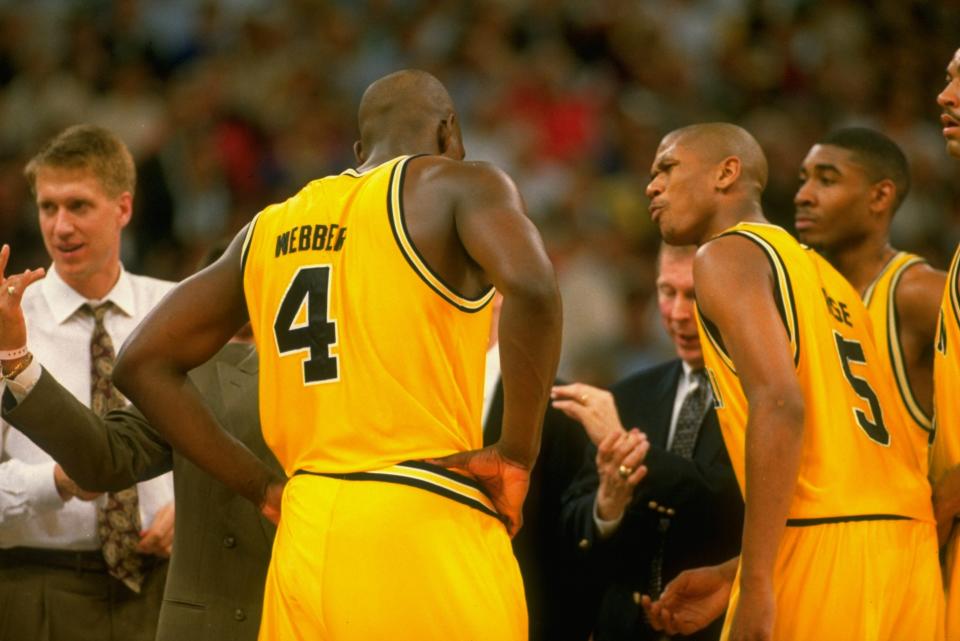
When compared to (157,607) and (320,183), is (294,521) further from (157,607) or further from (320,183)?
(157,607)

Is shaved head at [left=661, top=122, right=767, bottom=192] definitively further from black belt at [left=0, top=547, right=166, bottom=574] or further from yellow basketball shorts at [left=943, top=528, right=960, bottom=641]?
black belt at [left=0, top=547, right=166, bottom=574]

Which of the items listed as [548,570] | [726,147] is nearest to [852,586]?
[726,147]

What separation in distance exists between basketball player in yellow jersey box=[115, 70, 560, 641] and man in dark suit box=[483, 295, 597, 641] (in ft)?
5.26

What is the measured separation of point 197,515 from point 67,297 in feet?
3.94

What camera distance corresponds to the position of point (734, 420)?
406cm

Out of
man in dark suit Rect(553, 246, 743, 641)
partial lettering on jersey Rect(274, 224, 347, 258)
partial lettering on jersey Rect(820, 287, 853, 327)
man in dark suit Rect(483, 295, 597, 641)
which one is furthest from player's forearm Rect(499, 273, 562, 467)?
man in dark suit Rect(483, 295, 597, 641)

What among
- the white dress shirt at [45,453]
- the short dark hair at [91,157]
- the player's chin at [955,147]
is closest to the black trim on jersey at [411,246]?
the player's chin at [955,147]

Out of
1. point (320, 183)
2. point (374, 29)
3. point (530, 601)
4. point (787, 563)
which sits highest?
point (374, 29)

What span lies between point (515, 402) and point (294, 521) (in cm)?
64

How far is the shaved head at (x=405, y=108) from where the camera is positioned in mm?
3828

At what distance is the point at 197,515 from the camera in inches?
169

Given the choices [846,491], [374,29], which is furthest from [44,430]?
[374,29]

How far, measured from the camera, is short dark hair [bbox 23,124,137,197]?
5109 mm

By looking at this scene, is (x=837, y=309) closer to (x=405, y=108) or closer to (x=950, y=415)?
(x=950, y=415)
